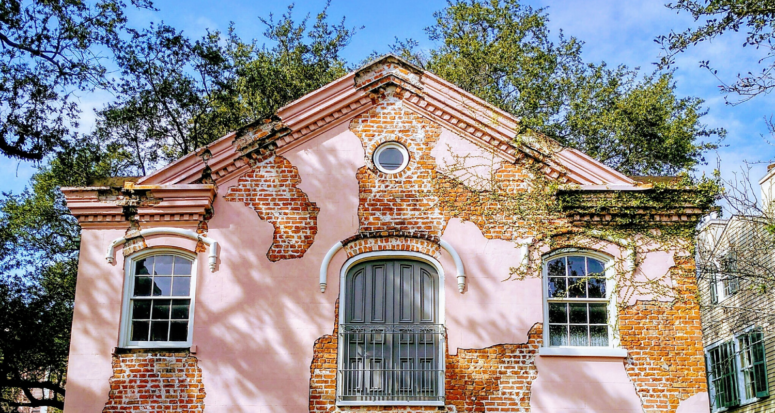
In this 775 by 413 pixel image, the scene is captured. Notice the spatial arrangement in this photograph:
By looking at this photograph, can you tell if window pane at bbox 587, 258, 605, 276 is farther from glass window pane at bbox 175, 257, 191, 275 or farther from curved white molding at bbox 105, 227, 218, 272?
glass window pane at bbox 175, 257, 191, 275

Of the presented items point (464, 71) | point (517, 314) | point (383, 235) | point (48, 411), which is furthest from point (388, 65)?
point (48, 411)

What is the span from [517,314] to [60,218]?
15.4 m

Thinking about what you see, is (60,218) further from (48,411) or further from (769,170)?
(769,170)

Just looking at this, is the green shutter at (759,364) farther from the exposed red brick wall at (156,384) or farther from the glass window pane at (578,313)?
the exposed red brick wall at (156,384)

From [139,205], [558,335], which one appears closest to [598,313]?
[558,335]

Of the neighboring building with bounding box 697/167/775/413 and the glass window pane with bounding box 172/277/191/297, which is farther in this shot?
the neighboring building with bounding box 697/167/775/413

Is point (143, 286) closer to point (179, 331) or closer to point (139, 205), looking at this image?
point (179, 331)

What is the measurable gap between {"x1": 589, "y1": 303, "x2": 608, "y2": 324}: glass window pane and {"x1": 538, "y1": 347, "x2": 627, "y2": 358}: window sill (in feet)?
1.79

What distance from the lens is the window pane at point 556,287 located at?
12977 millimetres

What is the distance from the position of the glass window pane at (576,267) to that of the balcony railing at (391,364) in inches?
94.4

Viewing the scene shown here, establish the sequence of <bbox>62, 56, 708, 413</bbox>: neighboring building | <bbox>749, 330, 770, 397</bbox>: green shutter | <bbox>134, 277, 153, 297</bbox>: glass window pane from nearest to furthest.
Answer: <bbox>62, 56, 708, 413</bbox>: neighboring building < <bbox>134, 277, 153, 297</bbox>: glass window pane < <bbox>749, 330, 770, 397</bbox>: green shutter

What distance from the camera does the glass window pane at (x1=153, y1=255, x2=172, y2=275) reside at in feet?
42.9

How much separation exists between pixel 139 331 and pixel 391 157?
16.5ft

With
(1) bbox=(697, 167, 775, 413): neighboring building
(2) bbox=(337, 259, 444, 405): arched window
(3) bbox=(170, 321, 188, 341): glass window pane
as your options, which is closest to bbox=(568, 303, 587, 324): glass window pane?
(2) bbox=(337, 259, 444, 405): arched window
